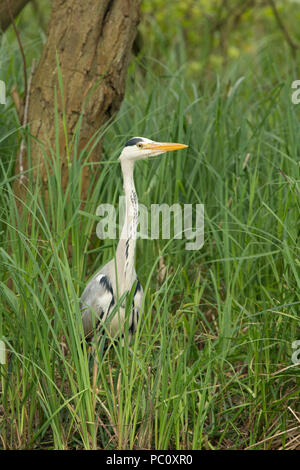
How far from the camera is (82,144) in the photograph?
3.46 m

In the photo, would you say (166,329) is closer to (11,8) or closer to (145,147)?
(145,147)

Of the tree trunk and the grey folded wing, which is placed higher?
the tree trunk

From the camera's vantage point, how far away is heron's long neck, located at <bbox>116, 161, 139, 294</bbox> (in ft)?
8.74

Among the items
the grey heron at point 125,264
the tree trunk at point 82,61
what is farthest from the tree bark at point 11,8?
the grey heron at point 125,264

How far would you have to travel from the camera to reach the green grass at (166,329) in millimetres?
2283

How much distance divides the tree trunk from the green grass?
0.26 m

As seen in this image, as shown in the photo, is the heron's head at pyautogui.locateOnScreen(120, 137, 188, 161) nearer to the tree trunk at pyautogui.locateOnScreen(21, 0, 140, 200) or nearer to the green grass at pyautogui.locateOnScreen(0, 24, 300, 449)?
the green grass at pyautogui.locateOnScreen(0, 24, 300, 449)

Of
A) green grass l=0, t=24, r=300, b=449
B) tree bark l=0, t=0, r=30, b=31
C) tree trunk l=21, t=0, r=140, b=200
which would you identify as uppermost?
tree bark l=0, t=0, r=30, b=31

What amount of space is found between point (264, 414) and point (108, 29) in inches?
82.0

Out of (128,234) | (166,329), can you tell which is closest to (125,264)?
(128,234)

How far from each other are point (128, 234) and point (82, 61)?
1131 mm

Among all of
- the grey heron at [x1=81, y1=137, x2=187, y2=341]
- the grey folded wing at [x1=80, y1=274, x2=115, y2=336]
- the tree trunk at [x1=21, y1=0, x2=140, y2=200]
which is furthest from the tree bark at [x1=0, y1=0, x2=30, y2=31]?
the grey folded wing at [x1=80, y1=274, x2=115, y2=336]

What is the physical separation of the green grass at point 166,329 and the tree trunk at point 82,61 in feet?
0.87
